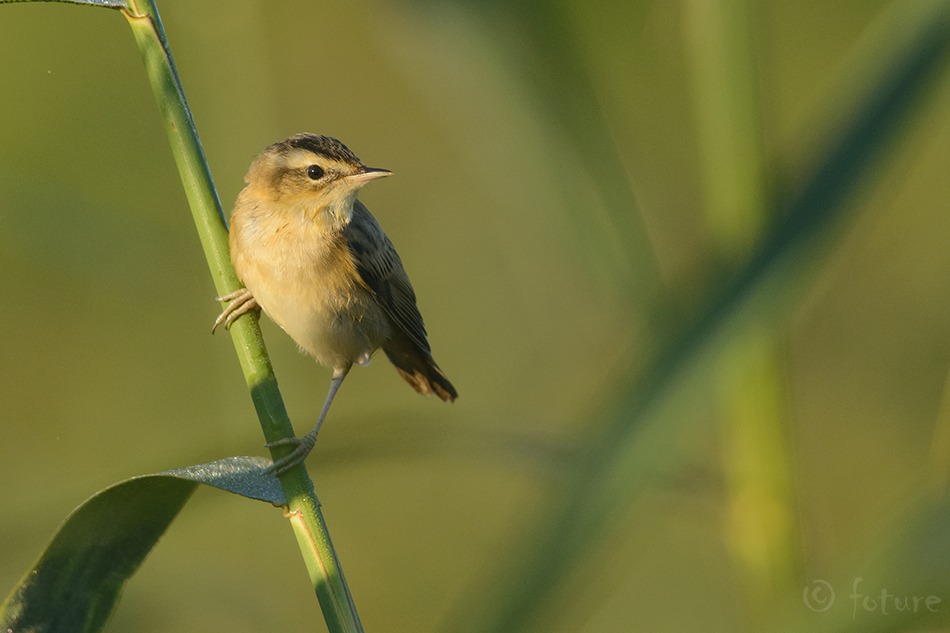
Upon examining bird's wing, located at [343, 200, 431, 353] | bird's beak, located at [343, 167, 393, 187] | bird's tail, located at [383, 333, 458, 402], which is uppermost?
bird's beak, located at [343, 167, 393, 187]

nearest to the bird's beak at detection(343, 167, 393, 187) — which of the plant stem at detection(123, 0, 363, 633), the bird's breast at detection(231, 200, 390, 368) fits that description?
the bird's breast at detection(231, 200, 390, 368)

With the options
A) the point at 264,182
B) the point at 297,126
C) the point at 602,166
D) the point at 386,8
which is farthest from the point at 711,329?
the point at 297,126

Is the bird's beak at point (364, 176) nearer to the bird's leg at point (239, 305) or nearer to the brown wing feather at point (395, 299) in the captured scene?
the brown wing feather at point (395, 299)

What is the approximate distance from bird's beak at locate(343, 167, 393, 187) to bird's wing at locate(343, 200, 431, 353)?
0.28 m

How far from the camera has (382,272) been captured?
3166mm

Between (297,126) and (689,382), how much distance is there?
4.05 meters

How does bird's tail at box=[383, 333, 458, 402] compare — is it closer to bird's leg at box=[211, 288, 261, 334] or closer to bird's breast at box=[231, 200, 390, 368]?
bird's breast at box=[231, 200, 390, 368]

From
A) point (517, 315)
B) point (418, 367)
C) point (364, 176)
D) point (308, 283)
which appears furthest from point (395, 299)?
point (517, 315)

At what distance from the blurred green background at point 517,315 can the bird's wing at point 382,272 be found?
466mm

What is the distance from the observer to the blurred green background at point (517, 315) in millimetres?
1359

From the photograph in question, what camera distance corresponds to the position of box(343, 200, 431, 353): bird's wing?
3.05 metres

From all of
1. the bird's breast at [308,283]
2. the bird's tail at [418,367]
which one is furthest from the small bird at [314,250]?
the bird's tail at [418,367]

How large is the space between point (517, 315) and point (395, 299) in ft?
4.54

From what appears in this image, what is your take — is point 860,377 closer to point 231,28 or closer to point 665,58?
point 665,58
